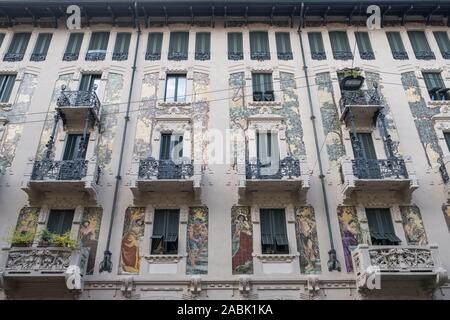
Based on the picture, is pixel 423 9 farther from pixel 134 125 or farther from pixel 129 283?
pixel 129 283

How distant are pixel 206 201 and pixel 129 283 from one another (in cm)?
384

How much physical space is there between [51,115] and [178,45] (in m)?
6.60

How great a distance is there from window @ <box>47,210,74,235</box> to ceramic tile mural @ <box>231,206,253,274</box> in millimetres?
5761

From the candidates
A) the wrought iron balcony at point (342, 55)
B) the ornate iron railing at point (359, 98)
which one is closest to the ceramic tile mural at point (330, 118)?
the ornate iron railing at point (359, 98)

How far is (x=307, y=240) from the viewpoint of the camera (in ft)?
47.6

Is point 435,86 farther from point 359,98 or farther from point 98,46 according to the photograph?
point 98,46

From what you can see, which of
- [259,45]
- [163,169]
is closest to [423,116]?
[259,45]

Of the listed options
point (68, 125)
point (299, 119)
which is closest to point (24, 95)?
point (68, 125)

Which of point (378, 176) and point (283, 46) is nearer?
point (378, 176)

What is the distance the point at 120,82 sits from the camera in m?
18.7

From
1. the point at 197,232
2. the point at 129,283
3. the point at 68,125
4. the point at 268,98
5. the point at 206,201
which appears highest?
the point at 268,98

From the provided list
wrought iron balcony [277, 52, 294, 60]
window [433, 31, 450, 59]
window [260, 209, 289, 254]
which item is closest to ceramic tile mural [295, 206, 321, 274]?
window [260, 209, 289, 254]
